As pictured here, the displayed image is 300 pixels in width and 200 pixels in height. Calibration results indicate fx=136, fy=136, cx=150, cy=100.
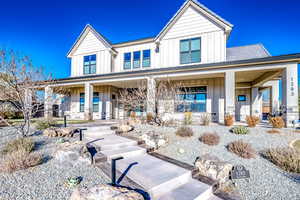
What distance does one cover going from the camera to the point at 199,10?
33.5ft

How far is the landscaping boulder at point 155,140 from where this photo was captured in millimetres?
5094

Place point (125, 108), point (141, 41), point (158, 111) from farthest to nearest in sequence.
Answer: point (125, 108)
point (141, 41)
point (158, 111)

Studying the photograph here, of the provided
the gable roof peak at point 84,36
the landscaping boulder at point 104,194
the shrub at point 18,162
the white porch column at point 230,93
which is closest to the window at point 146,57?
the gable roof peak at point 84,36

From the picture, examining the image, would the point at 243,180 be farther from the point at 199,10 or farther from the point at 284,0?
the point at 284,0

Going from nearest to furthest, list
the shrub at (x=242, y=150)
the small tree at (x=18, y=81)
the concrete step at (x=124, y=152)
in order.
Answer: the concrete step at (x=124, y=152), the shrub at (x=242, y=150), the small tree at (x=18, y=81)

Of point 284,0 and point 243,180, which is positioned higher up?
point 284,0

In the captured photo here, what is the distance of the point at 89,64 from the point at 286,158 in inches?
582

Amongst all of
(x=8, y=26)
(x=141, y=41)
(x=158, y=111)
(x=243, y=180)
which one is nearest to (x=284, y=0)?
(x=141, y=41)

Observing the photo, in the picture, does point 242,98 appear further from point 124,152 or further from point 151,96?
point 124,152

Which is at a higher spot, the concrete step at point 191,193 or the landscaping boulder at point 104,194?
the landscaping boulder at point 104,194

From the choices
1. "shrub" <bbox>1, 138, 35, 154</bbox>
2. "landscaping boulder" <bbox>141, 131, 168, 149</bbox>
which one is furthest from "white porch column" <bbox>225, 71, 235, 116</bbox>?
"shrub" <bbox>1, 138, 35, 154</bbox>

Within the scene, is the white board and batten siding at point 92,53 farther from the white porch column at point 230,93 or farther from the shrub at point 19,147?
the white porch column at point 230,93

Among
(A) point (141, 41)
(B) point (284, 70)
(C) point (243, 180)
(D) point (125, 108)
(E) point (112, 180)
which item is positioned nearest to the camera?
(E) point (112, 180)

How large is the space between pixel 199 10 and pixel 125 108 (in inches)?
407
